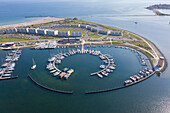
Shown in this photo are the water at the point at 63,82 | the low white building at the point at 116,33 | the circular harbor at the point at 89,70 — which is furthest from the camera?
the low white building at the point at 116,33

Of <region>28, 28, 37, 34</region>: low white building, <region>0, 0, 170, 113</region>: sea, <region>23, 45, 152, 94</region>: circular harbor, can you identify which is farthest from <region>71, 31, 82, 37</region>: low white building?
<region>0, 0, 170, 113</region>: sea

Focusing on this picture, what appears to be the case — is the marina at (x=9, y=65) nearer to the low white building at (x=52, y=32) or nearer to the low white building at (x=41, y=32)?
the low white building at (x=52, y=32)

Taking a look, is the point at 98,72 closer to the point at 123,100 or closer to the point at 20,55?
the point at 123,100

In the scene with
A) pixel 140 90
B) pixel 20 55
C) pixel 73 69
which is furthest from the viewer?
pixel 20 55

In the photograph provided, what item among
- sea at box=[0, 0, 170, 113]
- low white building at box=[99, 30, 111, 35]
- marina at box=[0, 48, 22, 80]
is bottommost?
sea at box=[0, 0, 170, 113]

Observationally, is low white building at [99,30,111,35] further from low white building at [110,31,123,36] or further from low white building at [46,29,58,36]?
low white building at [46,29,58,36]

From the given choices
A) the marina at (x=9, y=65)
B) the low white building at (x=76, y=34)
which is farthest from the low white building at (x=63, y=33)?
the marina at (x=9, y=65)

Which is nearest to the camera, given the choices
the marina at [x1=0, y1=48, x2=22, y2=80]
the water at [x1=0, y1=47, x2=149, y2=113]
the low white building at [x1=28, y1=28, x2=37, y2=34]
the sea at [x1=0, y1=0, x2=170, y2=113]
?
the sea at [x1=0, y1=0, x2=170, y2=113]

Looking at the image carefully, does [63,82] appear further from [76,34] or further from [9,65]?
[76,34]

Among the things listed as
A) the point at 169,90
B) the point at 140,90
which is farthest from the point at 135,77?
the point at 169,90

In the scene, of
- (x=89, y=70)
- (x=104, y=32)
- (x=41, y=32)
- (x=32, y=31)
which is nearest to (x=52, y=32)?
(x=41, y=32)

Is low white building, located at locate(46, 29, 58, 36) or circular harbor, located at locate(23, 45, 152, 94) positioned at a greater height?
low white building, located at locate(46, 29, 58, 36)
